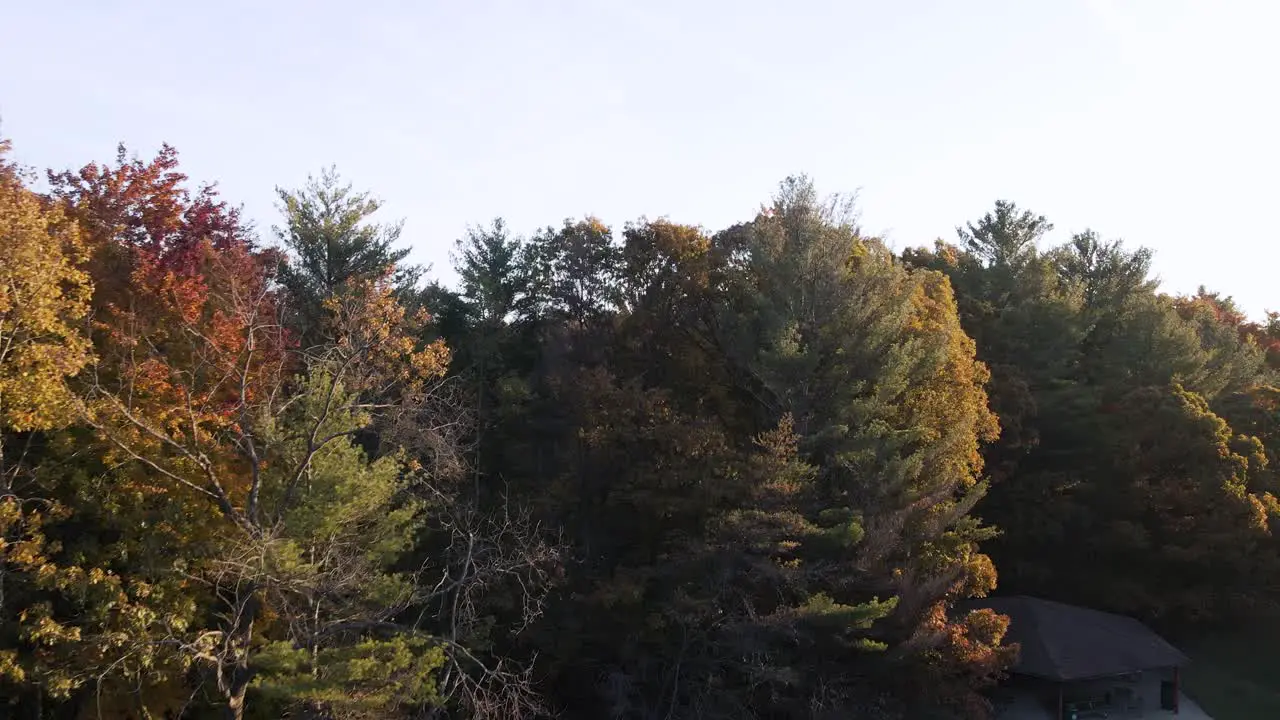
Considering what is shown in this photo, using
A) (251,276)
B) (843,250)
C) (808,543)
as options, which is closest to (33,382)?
(251,276)

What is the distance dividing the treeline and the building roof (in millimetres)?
1760

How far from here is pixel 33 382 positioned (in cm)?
1468

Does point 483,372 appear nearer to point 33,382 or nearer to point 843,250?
point 843,250

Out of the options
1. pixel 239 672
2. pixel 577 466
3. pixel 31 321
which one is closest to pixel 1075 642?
pixel 577 466

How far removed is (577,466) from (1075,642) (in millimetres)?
14001

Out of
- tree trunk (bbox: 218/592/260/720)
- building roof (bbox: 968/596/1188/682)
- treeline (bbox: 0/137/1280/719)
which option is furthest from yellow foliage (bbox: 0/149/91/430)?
building roof (bbox: 968/596/1188/682)

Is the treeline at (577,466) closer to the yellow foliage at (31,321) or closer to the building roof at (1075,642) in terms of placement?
the yellow foliage at (31,321)

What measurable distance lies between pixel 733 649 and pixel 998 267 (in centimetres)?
1937

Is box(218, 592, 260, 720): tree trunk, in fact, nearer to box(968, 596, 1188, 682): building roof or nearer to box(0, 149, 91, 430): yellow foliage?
box(0, 149, 91, 430): yellow foliage

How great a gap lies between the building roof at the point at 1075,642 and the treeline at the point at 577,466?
1.76 m

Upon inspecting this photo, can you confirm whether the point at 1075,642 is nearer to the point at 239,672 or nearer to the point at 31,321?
the point at 239,672

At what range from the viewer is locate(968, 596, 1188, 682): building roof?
24609 mm

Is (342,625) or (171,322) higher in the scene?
(171,322)

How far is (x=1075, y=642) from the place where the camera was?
25641mm
